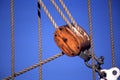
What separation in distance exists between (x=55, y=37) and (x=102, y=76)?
0.15m

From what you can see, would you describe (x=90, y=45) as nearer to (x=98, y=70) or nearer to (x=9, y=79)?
(x=98, y=70)

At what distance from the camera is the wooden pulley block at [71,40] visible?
453 mm

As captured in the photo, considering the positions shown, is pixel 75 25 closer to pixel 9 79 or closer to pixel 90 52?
pixel 90 52

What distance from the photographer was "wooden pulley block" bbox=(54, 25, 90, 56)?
0.45 meters

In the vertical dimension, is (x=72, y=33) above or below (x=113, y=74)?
above

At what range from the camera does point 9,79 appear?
49cm

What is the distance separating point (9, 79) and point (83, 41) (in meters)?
0.19

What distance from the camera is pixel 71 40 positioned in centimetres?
46

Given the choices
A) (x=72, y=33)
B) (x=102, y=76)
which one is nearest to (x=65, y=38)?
(x=72, y=33)

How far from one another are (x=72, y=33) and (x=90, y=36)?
5cm

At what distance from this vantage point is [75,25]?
449mm

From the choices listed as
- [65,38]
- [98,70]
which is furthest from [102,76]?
[65,38]

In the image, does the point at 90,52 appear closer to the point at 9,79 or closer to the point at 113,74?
the point at 113,74

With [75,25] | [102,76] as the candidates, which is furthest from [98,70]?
[75,25]
